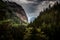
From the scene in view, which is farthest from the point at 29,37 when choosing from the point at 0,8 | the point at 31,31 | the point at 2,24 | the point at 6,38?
the point at 0,8

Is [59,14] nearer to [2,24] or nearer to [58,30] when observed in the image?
[58,30]

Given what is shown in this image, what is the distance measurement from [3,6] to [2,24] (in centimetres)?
235

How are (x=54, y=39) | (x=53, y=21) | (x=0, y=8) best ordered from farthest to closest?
(x=0, y=8), (x=53, y=21), (x=54, y=39)

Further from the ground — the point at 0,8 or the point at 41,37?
the point at 0,8

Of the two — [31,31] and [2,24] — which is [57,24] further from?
[2,24]

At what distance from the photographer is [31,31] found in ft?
18.8

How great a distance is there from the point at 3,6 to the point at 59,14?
3.11 m

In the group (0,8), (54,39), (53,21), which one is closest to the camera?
(54,39)

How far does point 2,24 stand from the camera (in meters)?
6.16


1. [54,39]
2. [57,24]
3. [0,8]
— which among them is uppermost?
[0,8]

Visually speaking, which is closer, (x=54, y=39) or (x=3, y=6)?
(x=54, y=39)

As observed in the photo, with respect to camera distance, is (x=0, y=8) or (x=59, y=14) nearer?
(x=59, y=14)

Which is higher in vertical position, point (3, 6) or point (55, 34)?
point (3, 6)

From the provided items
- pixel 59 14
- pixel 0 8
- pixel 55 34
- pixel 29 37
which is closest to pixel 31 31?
pixel 29 37
